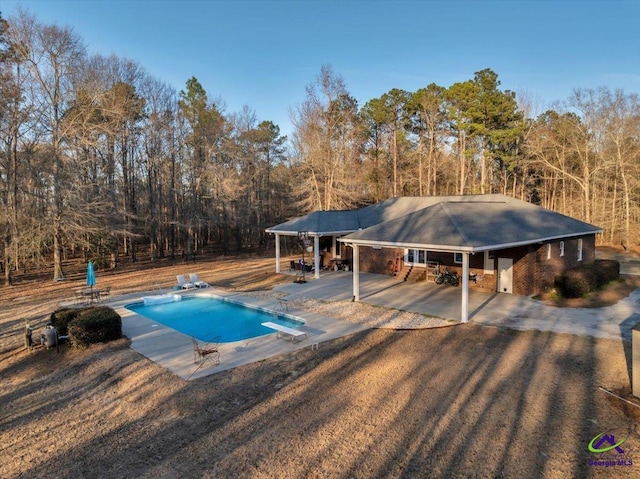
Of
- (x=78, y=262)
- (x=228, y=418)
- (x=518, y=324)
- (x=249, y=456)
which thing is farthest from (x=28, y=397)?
(x=78, y=262)

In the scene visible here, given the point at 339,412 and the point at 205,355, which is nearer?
the point at 339,412

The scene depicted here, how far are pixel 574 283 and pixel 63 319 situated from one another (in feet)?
52.3

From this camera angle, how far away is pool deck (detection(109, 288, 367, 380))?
8.09 m

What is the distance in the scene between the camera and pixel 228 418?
5816 millimetres

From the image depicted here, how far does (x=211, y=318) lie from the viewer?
13.3 metres

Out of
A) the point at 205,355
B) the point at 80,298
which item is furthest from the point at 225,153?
the point at 205,355

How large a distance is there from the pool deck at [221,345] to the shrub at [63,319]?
1392 mm

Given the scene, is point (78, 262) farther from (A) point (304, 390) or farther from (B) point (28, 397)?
(A) point (304, 390)

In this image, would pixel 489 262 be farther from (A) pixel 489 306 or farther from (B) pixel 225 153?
(B) pixel 225 153

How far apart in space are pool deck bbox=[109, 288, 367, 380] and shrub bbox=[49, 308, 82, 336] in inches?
54.8

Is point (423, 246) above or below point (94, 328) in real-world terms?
above

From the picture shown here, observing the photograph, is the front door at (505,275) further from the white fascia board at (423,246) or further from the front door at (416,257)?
the white fascia board at (423,246)

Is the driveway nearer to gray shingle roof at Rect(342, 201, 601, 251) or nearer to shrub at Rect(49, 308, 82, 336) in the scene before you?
gray shingle roof at Rect(342, 201, 601, 251)

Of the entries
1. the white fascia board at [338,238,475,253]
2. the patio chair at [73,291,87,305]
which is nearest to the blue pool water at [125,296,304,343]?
the patio chair at [73,291,87,305]
